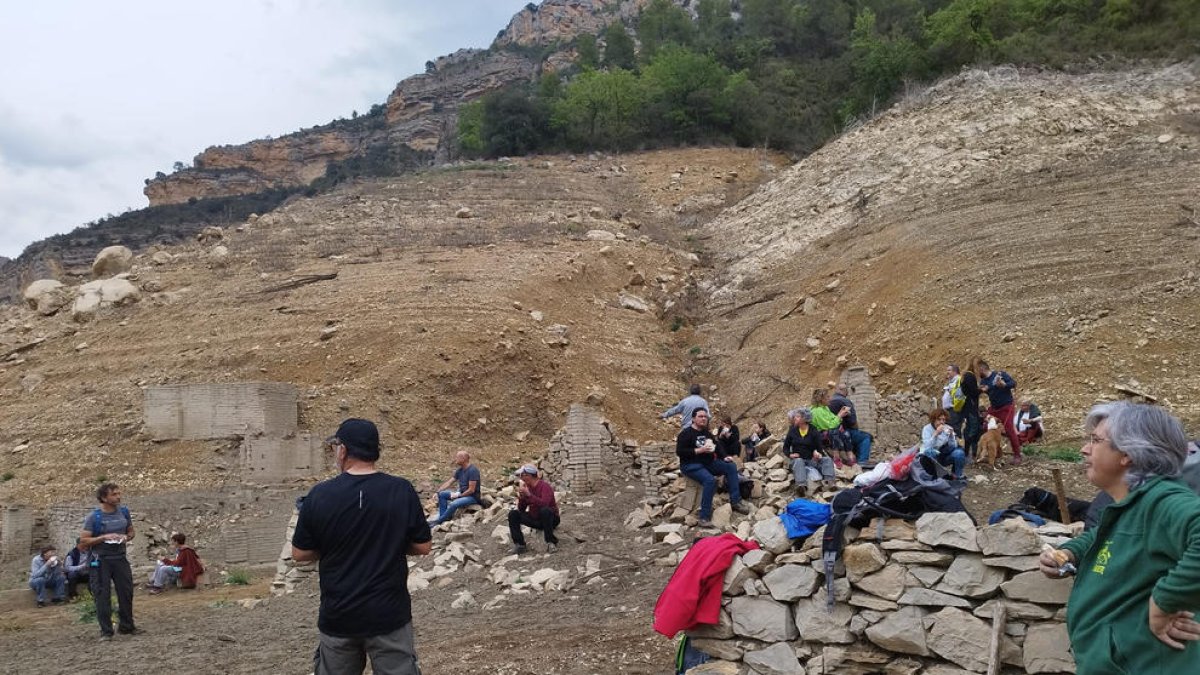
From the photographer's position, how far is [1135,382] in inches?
520

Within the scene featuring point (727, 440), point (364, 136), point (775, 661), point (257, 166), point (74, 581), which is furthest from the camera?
point (364, 136)

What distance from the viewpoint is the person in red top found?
973cm

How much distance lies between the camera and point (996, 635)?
14.9 ft

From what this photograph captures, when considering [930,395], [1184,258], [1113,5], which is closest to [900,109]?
[1113,5]

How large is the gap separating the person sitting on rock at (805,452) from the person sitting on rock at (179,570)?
9.39 meters

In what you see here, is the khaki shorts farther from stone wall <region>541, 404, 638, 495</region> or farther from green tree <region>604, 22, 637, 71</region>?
green tree <region>604, 22, 637, 71</region>

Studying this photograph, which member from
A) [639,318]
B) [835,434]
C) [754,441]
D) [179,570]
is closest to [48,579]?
[179,570]

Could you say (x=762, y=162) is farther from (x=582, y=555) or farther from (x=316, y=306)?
(x=582, y=555)

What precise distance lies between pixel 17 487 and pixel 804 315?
1774 centimetres

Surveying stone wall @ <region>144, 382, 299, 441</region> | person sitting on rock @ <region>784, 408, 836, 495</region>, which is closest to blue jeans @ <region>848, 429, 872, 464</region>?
person sitting on rock @ <region>784, 408, 836, 495</region>

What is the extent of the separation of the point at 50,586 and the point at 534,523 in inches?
305

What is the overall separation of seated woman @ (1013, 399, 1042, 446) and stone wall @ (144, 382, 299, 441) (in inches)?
525

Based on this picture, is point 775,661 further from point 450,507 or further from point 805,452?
point 450,507

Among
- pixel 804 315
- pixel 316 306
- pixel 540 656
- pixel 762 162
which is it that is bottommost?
pixel 540 656
